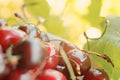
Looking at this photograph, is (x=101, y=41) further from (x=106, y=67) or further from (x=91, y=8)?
(x=91, y=8)

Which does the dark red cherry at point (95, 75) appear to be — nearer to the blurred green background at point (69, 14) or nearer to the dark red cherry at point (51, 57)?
the dark red cherry at point (51, 57)

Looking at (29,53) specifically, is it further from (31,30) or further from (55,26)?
(55,26)

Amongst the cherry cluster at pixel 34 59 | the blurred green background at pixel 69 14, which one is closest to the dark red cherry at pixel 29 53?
the cherry cluster at pixel 34 59

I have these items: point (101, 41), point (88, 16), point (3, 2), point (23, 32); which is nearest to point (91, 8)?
point (88, 16)

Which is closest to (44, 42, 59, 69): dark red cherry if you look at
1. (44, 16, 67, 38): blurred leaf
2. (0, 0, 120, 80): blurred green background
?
(0, 0, 120, 80): blurred green background

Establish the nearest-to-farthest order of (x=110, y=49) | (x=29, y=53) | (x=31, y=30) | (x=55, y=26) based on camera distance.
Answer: (x=29, y=53), (x=31, y=30), (x=110, y=49), (x=55, y=26)

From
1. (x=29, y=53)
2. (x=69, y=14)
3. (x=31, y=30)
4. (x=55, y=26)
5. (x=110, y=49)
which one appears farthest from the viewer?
(x=69, y=14)

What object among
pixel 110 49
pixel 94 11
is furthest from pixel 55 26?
pixel 110 49
